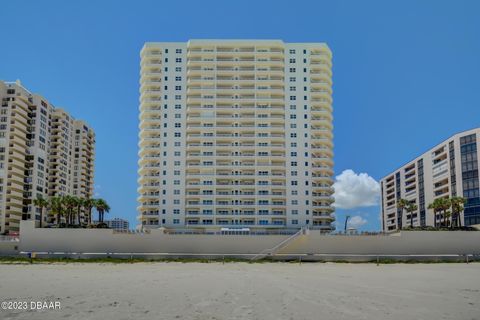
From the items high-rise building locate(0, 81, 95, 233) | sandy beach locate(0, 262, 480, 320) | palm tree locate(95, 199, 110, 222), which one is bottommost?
sandy beach locate(0, 262, 480, 320)

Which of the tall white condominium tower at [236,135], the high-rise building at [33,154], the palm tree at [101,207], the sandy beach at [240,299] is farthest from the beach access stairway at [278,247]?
the high-rise building at [33,154]

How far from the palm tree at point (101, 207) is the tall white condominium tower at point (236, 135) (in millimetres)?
10117

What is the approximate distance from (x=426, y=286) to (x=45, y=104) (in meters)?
114

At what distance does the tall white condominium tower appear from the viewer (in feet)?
328

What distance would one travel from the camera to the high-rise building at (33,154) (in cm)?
11069

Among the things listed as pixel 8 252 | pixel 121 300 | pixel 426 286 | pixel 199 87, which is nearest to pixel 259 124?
pixel 199 87

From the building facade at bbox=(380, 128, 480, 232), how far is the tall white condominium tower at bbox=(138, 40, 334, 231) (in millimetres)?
26101

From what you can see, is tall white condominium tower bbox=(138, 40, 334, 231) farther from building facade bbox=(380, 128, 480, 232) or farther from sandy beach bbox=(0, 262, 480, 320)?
sandy beach bbox=(0, 262, 480, 320)

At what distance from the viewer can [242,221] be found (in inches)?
3935

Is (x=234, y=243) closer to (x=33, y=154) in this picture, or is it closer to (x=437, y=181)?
(x=437, y=181)

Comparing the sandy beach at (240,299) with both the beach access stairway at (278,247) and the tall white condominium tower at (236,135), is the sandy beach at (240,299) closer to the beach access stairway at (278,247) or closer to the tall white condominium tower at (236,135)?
the beach access stairway at (278,247)

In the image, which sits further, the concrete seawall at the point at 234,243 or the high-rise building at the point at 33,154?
the high-rise building at the point at 33,154

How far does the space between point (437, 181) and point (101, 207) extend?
74.6 metres

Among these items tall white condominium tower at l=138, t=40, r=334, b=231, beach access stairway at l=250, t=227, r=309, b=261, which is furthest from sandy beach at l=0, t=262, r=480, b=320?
tall white condominium tower at l=138, t=40, r=334, b=231
